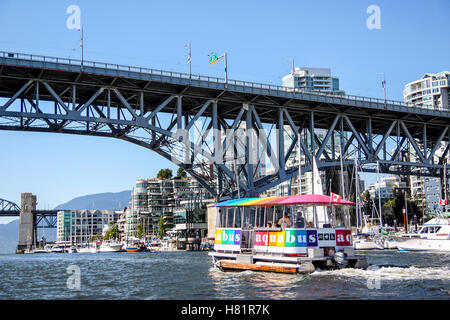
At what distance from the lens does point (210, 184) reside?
66750mm

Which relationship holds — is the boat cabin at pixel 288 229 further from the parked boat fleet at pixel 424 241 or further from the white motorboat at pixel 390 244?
the white motorboat at pixel 390 244

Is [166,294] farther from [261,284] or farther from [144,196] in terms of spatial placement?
[144,196]

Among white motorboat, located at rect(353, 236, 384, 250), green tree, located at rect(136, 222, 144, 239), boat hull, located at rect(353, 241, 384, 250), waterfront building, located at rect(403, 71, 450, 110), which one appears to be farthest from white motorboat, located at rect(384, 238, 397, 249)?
waterfront building, located at rect(403, 71, 450, 110)

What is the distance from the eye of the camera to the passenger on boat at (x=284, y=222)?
3075 centimetres

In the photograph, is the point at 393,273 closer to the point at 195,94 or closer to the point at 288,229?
the point at 288,229

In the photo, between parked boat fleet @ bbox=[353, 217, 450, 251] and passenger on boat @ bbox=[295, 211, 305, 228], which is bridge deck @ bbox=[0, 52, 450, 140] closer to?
parked boat fleet @ bbox=[353, 217, 450, 251]

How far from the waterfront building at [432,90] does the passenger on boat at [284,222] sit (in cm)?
16114

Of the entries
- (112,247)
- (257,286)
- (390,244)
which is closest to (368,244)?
(390,244)

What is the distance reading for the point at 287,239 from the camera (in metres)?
29.8

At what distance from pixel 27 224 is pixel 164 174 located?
57.2 meters

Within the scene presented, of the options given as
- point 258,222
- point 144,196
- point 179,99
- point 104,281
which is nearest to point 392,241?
point 179,99

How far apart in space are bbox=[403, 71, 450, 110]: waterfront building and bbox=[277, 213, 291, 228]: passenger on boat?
161 meters

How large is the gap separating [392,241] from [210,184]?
24.1 meters

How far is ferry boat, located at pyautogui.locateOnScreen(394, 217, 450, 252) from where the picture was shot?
5928 centimetres
